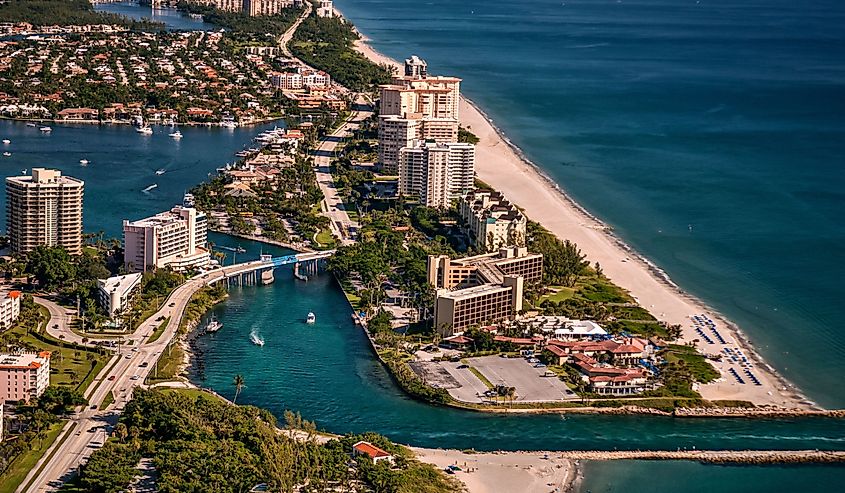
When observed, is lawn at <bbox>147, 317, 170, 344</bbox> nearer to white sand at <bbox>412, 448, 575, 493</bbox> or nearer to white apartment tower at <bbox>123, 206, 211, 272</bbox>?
white apartment tower at <bbox>123, 206, 211, 272</bbox>

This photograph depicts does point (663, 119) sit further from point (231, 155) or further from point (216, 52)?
point (216, 52)

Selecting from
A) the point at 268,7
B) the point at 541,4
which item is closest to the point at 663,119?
the point at 268,7

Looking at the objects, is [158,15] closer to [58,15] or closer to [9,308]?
[58,15]

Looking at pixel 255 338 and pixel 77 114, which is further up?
pixel 77 114

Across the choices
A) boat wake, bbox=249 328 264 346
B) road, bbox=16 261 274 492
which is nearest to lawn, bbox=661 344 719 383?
boat wake, bbox=249 328 264 346

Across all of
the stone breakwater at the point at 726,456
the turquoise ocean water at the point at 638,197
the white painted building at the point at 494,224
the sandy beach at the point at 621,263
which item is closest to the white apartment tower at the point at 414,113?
the sandy beach at the point at 621,263

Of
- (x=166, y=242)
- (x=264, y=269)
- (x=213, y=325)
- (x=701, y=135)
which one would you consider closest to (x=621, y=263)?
(x=264, y=269)
